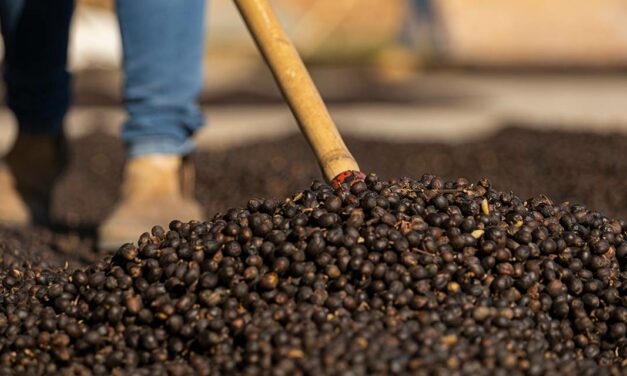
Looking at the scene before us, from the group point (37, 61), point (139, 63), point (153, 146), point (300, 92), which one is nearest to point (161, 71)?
point (139, 63)

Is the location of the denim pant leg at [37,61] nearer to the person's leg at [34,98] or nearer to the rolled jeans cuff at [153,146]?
the person's leg at [34,98]

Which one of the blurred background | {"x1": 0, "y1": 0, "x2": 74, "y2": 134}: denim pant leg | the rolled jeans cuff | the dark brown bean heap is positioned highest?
the blurred background

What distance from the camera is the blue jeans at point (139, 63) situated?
10.3 feet

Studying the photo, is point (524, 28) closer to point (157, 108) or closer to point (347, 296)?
point (157, 108)

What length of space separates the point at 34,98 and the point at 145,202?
680 millimetres

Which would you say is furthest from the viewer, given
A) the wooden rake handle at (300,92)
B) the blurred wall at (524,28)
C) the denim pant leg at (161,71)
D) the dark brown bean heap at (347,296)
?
the blurred wall at (524,28)

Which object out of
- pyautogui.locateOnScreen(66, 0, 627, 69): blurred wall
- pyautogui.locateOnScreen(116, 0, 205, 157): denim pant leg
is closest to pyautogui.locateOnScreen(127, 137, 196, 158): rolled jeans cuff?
pyautogui.locateOnScreen(116, 0, 205, 157): denim pant leg

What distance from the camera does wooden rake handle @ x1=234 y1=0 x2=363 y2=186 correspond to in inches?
93.0

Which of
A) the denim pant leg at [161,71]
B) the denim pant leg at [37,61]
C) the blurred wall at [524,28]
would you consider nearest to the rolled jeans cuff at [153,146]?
the denim pant leg at [161,71]

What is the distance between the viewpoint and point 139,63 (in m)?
3.20

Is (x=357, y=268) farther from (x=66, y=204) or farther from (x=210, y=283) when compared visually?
(x=66, y=204)

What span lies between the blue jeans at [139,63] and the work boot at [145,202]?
45mm

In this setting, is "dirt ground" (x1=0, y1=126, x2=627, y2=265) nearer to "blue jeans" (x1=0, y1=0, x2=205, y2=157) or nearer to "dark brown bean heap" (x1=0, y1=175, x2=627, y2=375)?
"blue jeans" (x1=0, y1=0, x2=205, y2=157)

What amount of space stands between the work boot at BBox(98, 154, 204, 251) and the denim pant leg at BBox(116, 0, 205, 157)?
0.04 meters
